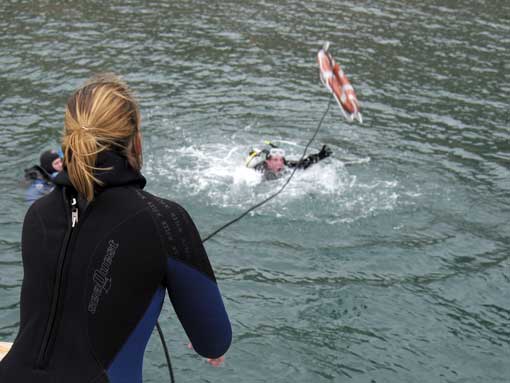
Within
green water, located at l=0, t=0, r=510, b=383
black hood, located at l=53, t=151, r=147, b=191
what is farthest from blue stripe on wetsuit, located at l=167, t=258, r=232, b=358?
green water, located at l=0, t=0, r=510, b=383

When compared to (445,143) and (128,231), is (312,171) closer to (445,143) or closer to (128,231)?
(445,143)

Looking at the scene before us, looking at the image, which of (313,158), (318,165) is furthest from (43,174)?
(318,165)

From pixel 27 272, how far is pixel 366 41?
56.3 ft

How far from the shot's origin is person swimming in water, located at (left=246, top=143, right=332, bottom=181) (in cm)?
1097

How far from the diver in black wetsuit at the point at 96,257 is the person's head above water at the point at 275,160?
8.58m

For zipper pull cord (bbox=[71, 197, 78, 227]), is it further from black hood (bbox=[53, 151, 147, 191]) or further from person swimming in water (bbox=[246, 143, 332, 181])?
person swimming in water (bbox=[246, 143, 332, 181])

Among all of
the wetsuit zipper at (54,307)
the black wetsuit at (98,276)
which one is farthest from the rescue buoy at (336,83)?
the wetsuit zipper at (54,307)

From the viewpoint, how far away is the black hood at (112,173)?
2.35 meters

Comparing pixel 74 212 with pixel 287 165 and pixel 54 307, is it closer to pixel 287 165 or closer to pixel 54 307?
pixel 54 307

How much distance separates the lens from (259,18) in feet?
67.4

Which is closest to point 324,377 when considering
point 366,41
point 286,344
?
point 286,344

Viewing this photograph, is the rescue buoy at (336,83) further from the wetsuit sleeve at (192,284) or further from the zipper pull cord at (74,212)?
the zipper pull cord at (74,212)

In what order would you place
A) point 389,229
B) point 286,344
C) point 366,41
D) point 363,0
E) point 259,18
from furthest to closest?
point 363,0, point 259,18, point 366,41, point 389,229, point 286,344

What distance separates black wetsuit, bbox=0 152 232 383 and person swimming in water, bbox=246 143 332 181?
8417mm
